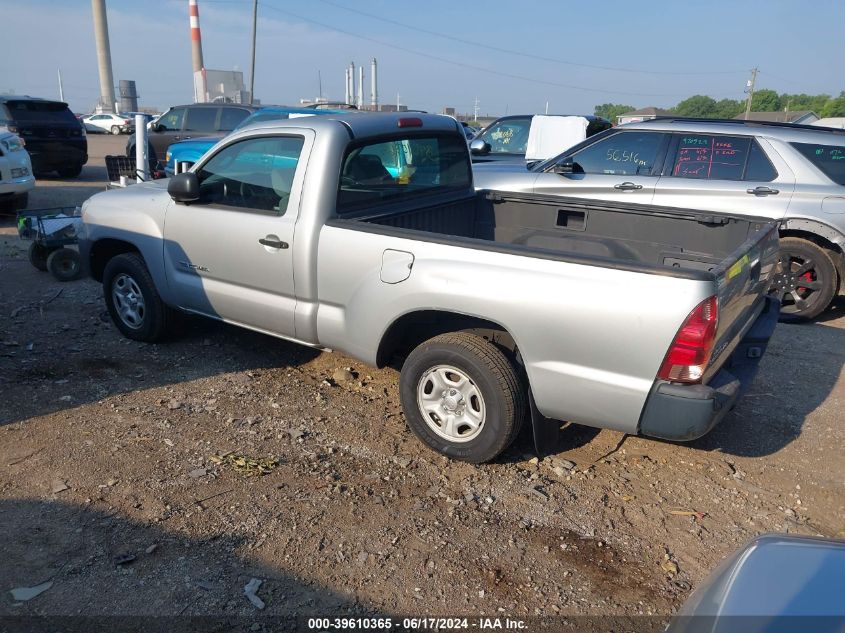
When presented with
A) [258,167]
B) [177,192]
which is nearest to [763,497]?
[258,167]

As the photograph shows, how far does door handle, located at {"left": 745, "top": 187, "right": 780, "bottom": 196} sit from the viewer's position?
6.05 m

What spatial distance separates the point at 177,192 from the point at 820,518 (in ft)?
13.9

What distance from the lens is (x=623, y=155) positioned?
6.77 metres

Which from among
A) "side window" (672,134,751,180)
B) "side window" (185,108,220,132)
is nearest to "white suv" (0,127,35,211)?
"side window" (185,108,220,132)

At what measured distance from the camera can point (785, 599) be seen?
5.64ft

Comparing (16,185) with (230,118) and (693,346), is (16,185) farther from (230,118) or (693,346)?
(693,346)

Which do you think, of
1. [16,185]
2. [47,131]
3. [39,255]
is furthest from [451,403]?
[47,131]

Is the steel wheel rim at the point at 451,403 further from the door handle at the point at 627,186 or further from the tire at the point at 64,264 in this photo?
the tire at the point at 64,264

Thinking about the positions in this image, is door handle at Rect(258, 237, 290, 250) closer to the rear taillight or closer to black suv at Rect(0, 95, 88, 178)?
the rear taillight

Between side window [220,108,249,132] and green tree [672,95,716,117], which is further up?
green tree [672,95,716,117]

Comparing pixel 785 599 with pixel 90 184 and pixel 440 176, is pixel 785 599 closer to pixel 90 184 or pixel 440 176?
pixel 440 176

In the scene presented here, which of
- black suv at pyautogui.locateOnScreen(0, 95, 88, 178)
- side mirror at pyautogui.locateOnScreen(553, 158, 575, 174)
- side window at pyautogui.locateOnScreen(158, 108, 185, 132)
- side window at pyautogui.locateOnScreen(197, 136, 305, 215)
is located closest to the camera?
side window at pyautogui.locateOnScreen(197, 136, 305, 215)

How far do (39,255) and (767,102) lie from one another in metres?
103

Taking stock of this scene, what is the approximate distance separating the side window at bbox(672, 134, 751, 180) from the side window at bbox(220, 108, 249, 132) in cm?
965
